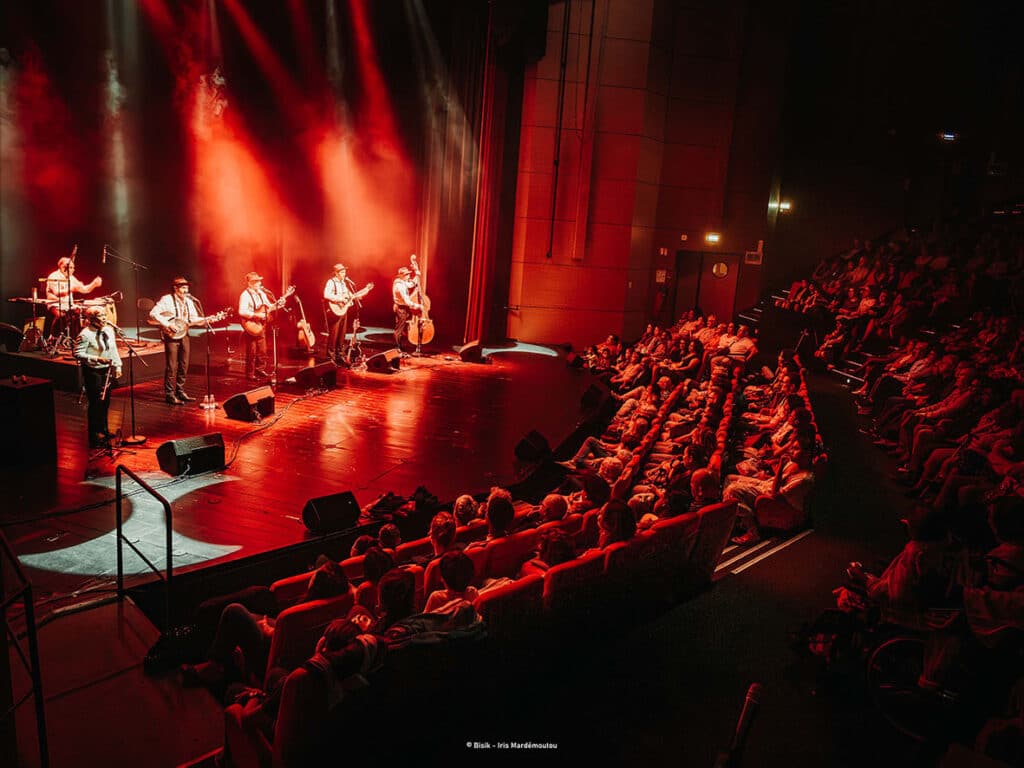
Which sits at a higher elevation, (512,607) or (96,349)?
(96,349)

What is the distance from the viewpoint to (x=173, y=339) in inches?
322

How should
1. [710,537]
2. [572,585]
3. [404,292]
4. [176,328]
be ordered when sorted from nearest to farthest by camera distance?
[572,585] → [710,537] → [176,328] → [404,292]

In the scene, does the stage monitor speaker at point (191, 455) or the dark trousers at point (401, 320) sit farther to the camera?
the dark trousers at point (401, 320)

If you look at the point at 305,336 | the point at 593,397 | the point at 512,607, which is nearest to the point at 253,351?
the point at 305,336

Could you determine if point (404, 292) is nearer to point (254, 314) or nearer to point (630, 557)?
point (254, 314)

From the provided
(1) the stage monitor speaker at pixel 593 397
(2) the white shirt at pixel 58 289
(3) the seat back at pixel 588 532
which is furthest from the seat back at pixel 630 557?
(2) the white shirt at pixel 58 289

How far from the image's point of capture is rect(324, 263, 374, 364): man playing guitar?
417 inches

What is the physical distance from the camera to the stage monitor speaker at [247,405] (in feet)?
25.3

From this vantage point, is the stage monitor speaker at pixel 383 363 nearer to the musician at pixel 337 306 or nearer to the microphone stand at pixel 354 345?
the microphone stand at pixel 354 345

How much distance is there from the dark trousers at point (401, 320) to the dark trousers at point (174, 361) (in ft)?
→ 13.3

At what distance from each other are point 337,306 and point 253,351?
1377 millimetres

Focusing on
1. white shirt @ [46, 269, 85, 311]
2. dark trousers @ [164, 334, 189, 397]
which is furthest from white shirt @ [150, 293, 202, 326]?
white shirt @ [46, 269, 85, 311]

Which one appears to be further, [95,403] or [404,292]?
[404,292]

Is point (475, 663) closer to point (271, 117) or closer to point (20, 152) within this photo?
point (20, 152)
